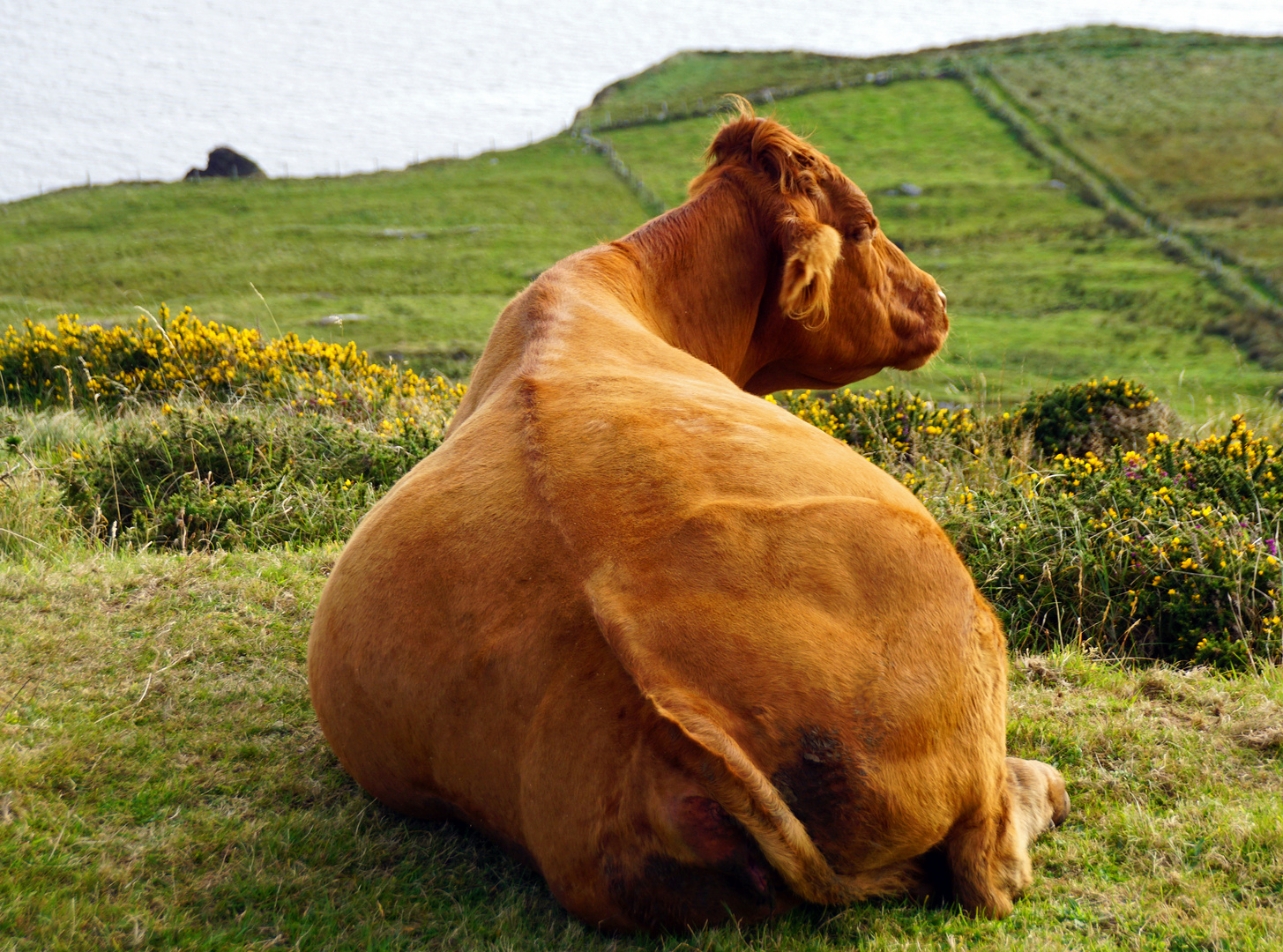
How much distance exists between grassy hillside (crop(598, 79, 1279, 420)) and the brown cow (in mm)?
17406

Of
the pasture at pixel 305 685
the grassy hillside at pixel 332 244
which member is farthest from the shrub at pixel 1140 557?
the grassy hillside at pixel 332 244

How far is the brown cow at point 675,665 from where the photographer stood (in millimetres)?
2205

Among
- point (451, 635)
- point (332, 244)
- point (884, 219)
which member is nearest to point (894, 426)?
point (451, 635)

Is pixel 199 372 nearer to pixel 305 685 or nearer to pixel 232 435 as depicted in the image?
pixel 232 435

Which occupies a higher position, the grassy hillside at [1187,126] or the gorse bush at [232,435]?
the grassy hillside at [1187,126]

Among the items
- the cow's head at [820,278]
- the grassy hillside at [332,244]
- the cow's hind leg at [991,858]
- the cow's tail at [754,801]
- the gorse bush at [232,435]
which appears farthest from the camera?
the grassy hillside at [332,244]

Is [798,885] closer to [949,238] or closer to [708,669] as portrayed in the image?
[708,669]

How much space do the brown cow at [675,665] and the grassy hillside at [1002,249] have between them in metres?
17.4

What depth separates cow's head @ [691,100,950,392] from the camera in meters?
4.46

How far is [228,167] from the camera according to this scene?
161ft

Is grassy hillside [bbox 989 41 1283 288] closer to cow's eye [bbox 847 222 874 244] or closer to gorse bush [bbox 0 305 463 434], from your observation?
gorse bush [bbox 0 305 463 434]

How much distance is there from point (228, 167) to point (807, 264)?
51550 millimetres

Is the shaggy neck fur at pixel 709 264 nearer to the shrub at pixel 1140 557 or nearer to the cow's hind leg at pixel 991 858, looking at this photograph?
the shrub at pixel 1140 557

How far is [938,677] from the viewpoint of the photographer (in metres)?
2.44
